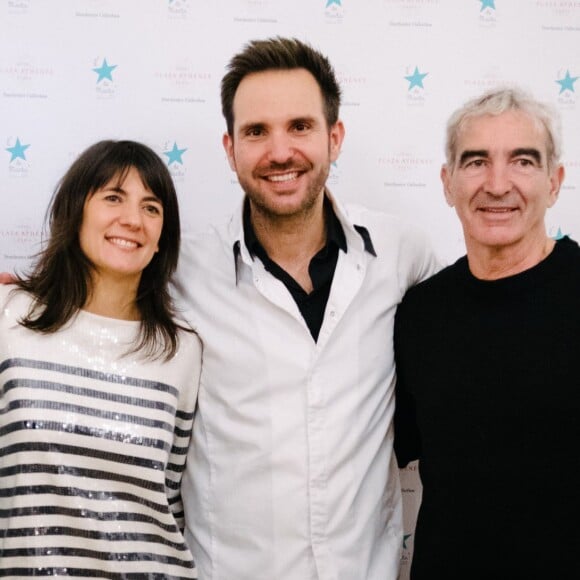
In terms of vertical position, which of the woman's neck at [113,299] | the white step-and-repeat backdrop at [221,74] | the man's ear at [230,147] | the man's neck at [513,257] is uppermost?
the white step-and-repeat backdrop at [221,74]

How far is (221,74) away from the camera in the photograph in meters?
1.78

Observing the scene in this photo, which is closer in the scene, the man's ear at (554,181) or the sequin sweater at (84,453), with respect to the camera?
the sequin sweater at (84,453)

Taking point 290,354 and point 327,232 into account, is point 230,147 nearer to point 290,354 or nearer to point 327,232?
point 327,232

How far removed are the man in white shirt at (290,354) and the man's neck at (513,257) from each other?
24 cm

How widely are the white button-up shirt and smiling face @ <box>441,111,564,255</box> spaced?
0.91 feet

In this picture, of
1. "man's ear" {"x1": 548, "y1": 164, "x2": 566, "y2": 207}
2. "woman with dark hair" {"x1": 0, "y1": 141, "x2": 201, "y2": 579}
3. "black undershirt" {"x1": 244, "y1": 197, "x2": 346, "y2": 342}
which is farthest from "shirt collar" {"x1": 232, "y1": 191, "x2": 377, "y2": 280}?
"man's ear" {"x1": 548, "y1": 164, "x2": 566, "y2": 207}

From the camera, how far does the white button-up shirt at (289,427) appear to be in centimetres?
133

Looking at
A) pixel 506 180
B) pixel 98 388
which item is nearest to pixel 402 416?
pixel 506 180

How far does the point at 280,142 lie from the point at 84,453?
2.48ft

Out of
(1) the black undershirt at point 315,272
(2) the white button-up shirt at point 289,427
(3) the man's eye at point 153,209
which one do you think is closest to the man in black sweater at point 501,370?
(2) the white button-up shirt at point 289,427

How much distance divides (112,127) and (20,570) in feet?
3.68

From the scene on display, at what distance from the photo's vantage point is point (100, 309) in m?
1.38

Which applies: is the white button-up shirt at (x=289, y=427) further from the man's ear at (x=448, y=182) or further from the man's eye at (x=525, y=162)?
the man's eye at (x=525, y=162)

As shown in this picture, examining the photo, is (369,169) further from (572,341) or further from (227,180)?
(572,341)
